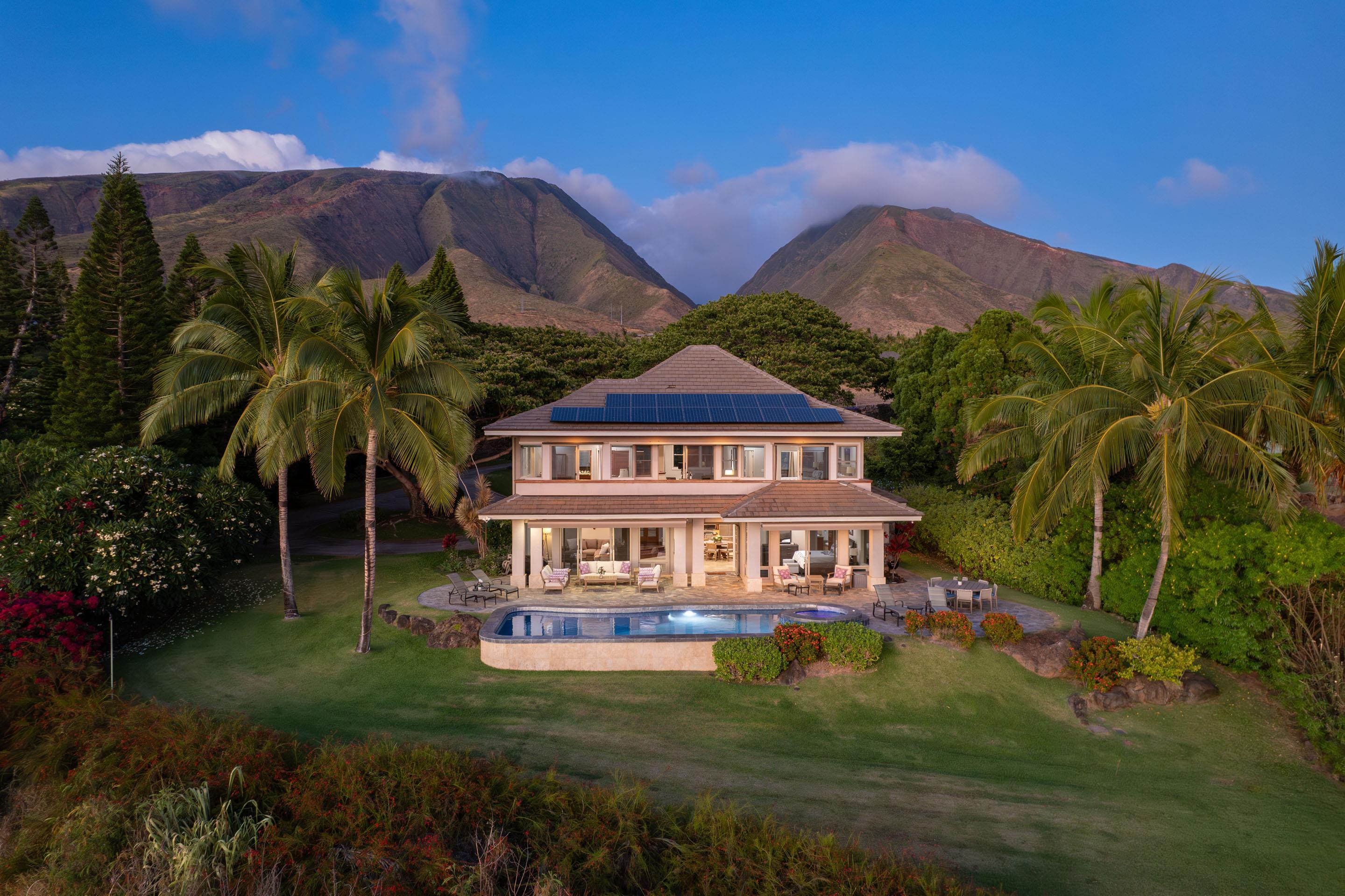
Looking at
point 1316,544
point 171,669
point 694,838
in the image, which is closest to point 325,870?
point 694,838

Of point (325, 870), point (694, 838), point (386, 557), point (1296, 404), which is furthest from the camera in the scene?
point (386, 557)

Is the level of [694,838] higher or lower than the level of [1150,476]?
lower

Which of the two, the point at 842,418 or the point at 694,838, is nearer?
the point at 694,838

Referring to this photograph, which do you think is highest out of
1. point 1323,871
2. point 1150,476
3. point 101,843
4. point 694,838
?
point 1150,476

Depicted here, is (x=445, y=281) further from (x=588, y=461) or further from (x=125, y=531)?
(x=125, y=531)

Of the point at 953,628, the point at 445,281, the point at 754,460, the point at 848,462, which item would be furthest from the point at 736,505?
the point at 445,281

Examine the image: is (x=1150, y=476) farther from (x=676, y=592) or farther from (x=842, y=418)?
(x=676, y=592)

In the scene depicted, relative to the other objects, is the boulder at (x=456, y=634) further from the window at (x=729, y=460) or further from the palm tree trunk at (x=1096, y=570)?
the palm tree trunk at (x=1096, y=570)

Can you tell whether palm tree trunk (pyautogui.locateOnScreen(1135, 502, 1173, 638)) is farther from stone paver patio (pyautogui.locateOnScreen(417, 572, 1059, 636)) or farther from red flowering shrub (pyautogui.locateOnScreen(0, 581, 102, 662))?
red flowering shrub (pyautogui.locateOnScreen(0, 581, 102, 662))
